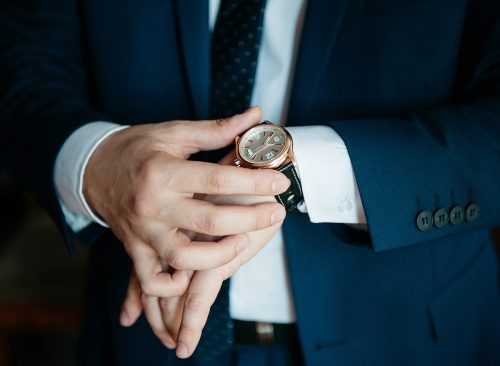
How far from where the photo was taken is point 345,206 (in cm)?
85

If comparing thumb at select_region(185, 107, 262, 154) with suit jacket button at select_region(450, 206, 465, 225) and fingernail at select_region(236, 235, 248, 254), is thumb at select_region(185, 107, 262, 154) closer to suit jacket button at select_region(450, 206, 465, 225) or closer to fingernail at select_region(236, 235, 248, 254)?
fingernail at select_region(236, 235, 248, 254)

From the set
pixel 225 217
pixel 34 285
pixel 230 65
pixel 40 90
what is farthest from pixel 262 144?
pixel 34 285

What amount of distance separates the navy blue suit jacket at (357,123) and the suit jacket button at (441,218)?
1 centimetres

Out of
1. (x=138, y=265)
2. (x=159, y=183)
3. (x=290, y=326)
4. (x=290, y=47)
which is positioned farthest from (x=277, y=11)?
Result: (x=290, y=326)

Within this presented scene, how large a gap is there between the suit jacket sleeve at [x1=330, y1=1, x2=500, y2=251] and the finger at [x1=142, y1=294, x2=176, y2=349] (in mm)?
418

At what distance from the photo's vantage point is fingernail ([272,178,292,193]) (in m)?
0.73

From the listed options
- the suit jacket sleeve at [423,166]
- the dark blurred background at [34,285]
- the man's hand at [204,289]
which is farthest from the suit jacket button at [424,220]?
the dark blurred background at [34,285]

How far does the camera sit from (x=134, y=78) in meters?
1.04

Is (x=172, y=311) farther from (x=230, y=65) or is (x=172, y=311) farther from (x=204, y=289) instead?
(x=230, y=65)

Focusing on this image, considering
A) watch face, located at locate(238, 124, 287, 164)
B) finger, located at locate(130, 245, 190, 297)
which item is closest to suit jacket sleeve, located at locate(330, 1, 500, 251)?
watch face, located at locate(238, 124, 287, 164)

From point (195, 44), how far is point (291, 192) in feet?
1.23

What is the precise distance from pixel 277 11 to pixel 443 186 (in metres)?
0.47

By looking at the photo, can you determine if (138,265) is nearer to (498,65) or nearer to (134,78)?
(134,78)

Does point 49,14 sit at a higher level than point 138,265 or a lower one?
higher
